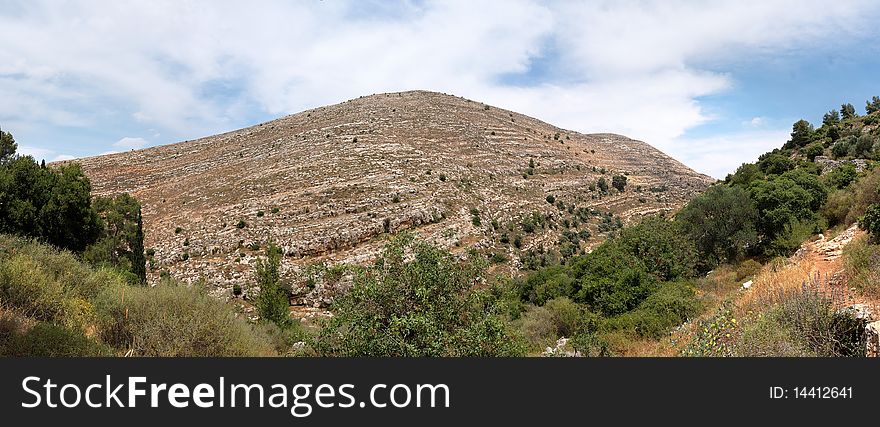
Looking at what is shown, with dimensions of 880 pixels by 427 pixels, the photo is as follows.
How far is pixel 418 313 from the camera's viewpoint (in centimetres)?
809

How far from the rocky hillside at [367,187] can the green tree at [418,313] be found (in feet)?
58.1

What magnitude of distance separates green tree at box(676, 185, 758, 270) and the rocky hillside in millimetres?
13119

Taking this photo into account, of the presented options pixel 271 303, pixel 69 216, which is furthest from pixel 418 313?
pixel 69 216

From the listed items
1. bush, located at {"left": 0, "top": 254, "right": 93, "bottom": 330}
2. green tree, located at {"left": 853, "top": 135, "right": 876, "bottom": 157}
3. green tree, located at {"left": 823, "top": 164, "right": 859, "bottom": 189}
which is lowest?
bush, located at {"left": 0, "top": 254, "right": 93, "bottom": 330}

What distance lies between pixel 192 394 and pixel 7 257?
807 centimetres

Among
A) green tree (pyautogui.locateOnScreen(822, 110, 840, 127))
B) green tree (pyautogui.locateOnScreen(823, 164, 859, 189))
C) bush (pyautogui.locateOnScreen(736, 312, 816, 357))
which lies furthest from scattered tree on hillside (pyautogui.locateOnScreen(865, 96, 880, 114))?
bush (pyautogui.locateOnScreen(736, 312, 816, 357))

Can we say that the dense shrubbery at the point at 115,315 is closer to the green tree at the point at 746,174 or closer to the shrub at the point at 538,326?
the shrub at the point at 538,326

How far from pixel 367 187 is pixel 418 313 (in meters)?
31.0

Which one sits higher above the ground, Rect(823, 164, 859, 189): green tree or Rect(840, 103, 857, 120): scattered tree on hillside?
Rect(840, 103, 857, 120): scattered tree on hillside

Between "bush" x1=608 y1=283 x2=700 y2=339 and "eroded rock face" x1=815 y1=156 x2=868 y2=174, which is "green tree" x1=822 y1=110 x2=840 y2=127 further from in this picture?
"bush" x1=608 y1=283 x2=700 y2=339

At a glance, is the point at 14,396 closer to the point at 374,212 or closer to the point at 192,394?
the point at 192,394

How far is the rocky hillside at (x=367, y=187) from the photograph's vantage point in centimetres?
3177

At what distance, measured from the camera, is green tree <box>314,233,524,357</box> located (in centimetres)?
758

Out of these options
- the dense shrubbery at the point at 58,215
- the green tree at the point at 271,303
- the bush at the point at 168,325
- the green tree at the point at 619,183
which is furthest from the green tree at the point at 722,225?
the green tree at the point at 619,183
